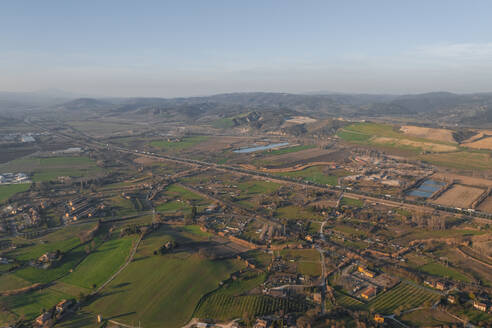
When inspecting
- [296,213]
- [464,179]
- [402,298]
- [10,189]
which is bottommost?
[402,298]

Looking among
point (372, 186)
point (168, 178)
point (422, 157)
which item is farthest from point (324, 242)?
point (422, 157)

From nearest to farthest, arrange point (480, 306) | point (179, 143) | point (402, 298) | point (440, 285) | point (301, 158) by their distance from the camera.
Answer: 1. point (480, 306)
2. point (402, 298)
3. point (440, 285)
4. point (301, 158)
5. point (179, 143)

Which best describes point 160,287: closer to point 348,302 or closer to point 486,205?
point 348,302

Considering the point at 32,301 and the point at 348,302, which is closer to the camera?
the point at 348,302

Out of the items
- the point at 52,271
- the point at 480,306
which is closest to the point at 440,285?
the point at 480,306

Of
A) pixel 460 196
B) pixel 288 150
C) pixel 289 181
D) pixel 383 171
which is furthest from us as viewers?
pixel 288 150

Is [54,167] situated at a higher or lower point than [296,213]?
higher

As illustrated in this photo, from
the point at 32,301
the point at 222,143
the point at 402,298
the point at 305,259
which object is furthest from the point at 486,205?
the point at 222,143

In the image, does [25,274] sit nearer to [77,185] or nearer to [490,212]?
[77,185]

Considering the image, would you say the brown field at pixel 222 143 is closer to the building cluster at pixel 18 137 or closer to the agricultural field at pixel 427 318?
the building cluster at pixel 18 137
